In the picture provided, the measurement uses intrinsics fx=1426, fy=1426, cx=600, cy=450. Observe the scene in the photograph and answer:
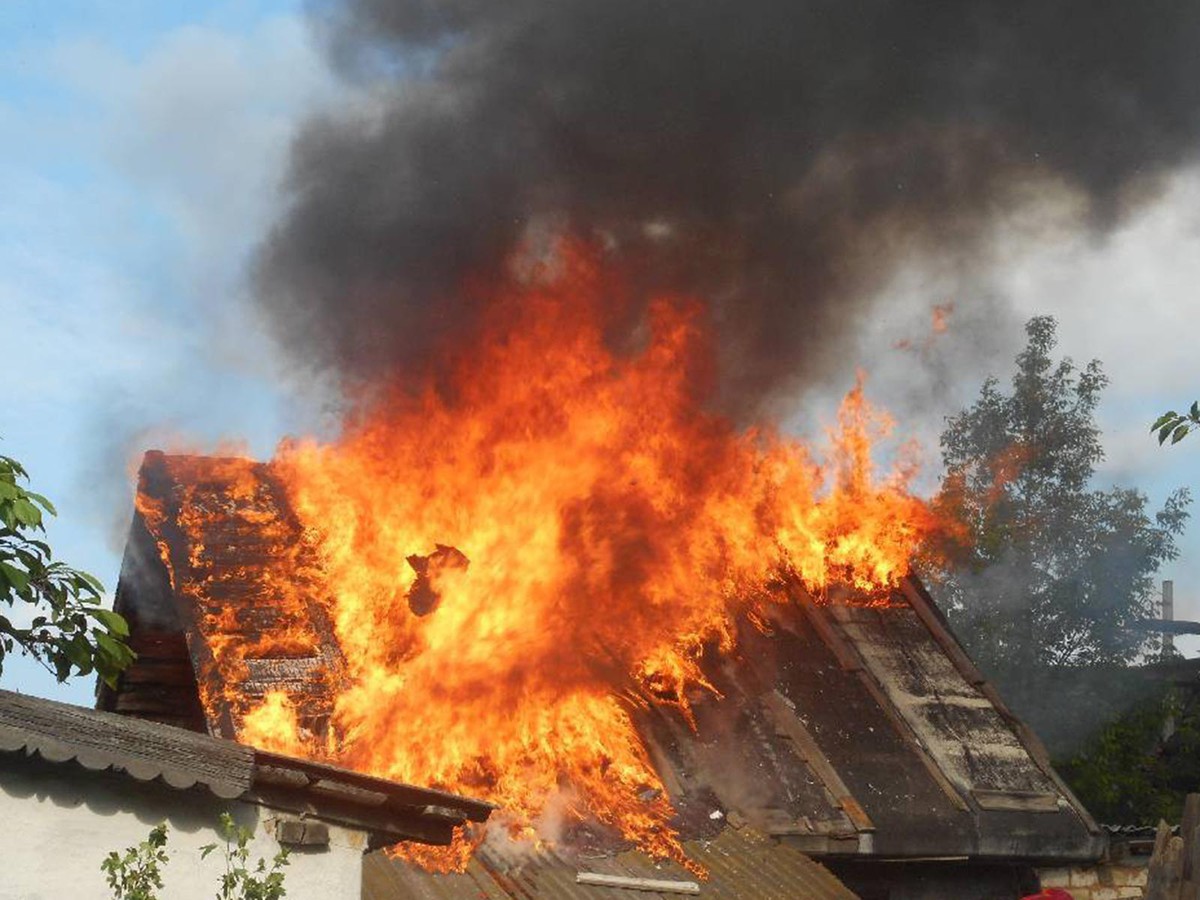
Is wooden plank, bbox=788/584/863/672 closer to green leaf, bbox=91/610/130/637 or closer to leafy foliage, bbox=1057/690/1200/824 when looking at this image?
green leaf, bbox=91/610/130/637

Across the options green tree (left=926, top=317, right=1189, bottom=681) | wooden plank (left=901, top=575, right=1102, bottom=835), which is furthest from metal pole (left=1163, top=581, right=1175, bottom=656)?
wooden plank (left=901, top=575, right=1102, bottom=835)

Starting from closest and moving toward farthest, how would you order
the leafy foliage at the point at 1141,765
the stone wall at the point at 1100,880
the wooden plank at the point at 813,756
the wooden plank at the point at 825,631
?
the wooden plank at the point at 813,756 < the stone wall at the point at 1100,880 < the wooden plank at the point at 825,631 < the leafy foliage at the point at 1141,765

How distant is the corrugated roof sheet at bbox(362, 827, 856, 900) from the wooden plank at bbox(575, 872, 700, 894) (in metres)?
0.04

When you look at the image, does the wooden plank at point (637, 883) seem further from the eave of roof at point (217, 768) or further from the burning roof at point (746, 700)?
the eave of roof at point (217, 768)

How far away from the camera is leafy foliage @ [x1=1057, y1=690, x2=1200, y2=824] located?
859 inches

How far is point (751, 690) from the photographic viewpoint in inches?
534

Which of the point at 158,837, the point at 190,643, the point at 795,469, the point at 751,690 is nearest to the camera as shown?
the point at 158,837

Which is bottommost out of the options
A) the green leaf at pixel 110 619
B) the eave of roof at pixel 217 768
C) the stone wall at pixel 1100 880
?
the eave of roof at pixel 217 768

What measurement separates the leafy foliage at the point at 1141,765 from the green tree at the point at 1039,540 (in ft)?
9.45

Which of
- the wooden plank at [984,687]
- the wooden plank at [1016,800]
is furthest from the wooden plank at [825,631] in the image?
the wooden plank at [1016,800]

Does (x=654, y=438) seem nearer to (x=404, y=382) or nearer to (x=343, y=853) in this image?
(x=404, y=382)

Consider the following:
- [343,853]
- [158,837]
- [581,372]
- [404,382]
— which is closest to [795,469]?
[581,372]

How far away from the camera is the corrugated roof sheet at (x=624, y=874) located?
31.0ft

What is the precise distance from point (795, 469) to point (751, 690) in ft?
10.4
